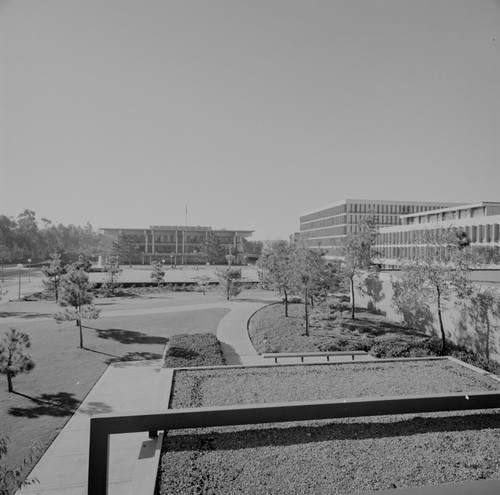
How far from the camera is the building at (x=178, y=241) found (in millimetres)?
93838

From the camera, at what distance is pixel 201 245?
309 ft

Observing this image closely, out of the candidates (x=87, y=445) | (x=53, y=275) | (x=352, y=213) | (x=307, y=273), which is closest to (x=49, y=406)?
(x=87, y=445)

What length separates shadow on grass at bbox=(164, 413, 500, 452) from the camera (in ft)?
25.1

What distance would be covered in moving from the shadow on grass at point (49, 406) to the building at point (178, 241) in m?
79.8

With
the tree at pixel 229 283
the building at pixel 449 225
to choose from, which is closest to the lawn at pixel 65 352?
the tree at pixel 229 283

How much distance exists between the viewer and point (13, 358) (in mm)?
13305

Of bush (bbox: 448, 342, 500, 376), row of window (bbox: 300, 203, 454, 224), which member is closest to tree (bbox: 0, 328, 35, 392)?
bush (bbox: 448, 342, 500, 376)

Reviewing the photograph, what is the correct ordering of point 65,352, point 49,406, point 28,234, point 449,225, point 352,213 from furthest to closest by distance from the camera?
1. point 28,234
2. point 352,213
3. point 449,225
4. point 65,352
5. point 49,406

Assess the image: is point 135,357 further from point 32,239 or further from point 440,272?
point 32,239

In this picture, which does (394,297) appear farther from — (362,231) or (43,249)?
(43,249)

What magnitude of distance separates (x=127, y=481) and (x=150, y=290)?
34043 millimetres

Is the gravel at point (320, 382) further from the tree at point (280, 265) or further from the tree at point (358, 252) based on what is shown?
the tree at point (358, 252)

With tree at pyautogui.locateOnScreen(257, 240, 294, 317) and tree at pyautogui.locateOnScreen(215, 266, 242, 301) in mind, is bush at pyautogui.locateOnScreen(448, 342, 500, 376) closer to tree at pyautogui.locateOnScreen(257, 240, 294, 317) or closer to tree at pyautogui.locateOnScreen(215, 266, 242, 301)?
tree at pyautogui.locateOnScreen(257, 240, 294, 317)

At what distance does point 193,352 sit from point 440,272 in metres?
11.2
